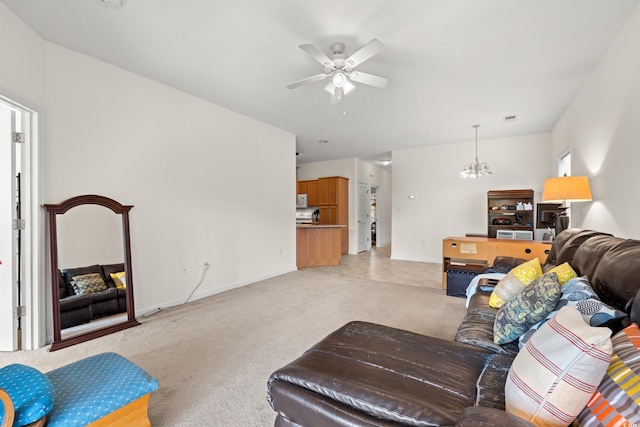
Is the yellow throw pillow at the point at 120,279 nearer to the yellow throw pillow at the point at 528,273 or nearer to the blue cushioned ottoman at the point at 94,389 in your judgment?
the blue cushioned ottoman at the point at 94,389

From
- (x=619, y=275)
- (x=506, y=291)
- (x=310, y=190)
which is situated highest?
(x=310, y=190)

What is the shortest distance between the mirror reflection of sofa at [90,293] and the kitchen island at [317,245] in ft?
11.2

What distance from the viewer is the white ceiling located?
6.98 feet

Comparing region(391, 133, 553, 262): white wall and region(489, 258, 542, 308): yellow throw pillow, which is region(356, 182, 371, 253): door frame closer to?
region(391, 133, 553, 262): white wall

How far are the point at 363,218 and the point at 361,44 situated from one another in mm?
6054

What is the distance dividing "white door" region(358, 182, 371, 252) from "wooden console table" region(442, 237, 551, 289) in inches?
157

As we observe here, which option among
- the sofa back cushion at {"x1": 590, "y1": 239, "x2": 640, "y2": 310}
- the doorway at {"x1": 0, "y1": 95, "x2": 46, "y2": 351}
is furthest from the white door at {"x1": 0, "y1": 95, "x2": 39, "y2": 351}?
the sofa back cushion at {"x1": 590, "y1": 239, "x2": 640, "y2": 310}

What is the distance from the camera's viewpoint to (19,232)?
242cm

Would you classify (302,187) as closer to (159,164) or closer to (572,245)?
(159,164)

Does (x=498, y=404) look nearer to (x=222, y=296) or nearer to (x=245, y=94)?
(x=222, y=296)

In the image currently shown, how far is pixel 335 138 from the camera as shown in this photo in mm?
5824

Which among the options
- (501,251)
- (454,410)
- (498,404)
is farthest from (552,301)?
(501,251)

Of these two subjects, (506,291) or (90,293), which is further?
(90,293)

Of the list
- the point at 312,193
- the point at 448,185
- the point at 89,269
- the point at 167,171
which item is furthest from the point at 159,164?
the point at 448,185
